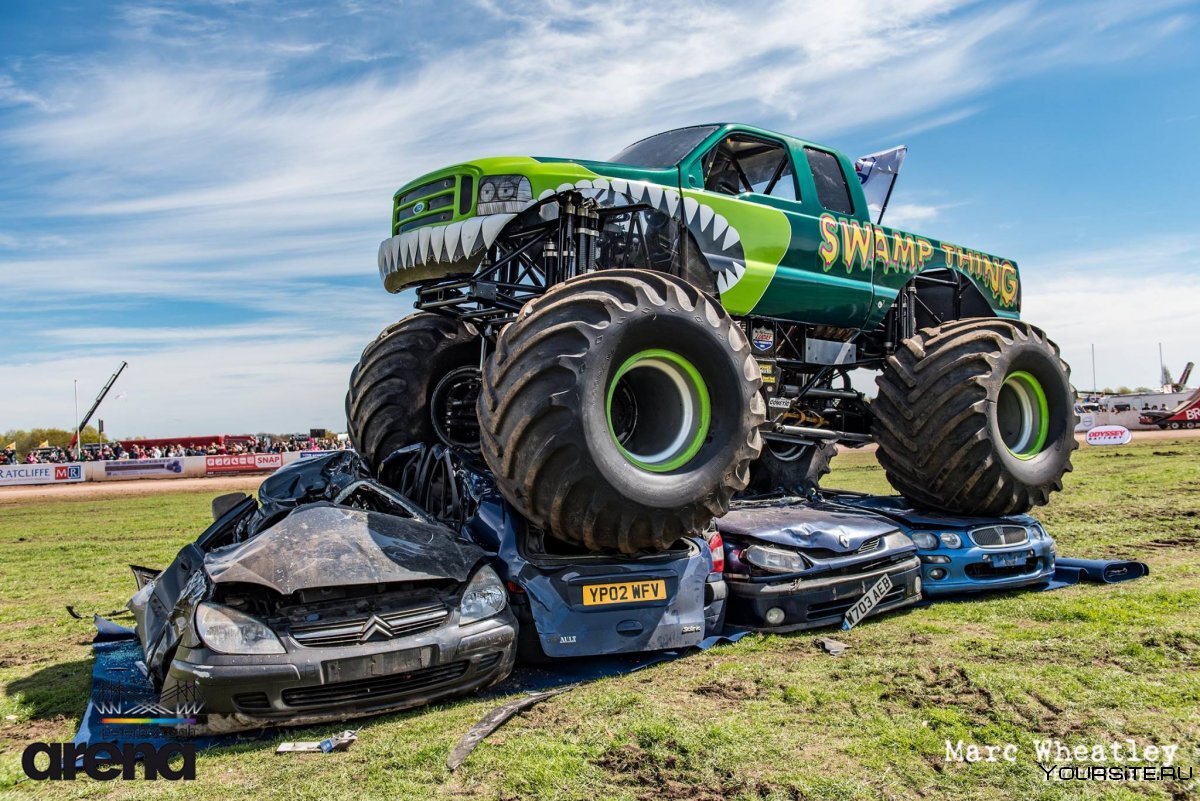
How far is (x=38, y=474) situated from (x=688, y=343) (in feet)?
109

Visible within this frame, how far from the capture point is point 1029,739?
3889 millimetres

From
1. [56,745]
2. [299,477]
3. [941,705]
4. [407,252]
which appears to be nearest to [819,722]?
[941,705]

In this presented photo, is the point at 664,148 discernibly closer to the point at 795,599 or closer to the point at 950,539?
the point at 795,599

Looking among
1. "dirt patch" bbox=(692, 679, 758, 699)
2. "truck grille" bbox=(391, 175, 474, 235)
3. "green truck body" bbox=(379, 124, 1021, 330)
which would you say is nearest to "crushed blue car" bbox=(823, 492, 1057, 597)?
"green truck body" bbox=(379, 124, 1021, 330)

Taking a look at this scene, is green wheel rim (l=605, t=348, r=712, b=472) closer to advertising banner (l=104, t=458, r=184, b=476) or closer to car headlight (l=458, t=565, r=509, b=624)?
car headlight (l=458, t=565, r=509, b=624)

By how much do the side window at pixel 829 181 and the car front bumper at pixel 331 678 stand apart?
186 inches

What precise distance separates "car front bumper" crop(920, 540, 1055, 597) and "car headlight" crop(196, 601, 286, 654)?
4.66 meters

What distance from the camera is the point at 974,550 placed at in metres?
6.95

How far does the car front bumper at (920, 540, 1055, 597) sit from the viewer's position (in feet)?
22.4

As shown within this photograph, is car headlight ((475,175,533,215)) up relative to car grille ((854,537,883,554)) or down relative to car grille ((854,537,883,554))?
up

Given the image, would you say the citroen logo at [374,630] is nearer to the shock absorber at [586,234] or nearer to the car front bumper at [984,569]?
the shock absorber at [586,234]

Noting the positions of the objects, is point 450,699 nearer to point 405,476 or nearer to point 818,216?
point 405,476

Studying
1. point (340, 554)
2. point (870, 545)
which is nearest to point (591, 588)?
point (340, 554)

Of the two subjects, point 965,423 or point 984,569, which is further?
point 965,423
